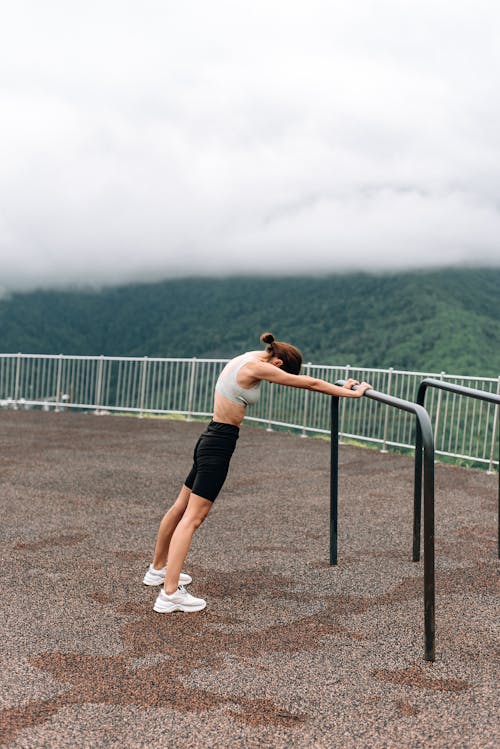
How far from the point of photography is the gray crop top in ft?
15.4

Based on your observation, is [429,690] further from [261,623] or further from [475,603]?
[475,603]

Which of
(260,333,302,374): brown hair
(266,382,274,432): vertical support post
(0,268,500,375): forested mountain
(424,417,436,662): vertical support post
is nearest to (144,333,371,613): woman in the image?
(260,333,302,374): brown hair

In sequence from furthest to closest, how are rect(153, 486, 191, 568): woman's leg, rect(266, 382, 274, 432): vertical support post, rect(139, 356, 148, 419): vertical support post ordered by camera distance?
rect(139, 356, 148, 419): vertical support post, rect(266, 382, 274, 432): vertical support post, rect(153, 486, 191, 568): woman's leg

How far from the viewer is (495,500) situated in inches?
356

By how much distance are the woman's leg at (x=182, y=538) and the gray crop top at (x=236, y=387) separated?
635 millimetres

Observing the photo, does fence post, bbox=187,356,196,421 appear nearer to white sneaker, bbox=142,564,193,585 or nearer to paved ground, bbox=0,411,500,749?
paved ground, bbox=0,411,500,749

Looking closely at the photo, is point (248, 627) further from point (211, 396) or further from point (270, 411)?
point (211, 396)

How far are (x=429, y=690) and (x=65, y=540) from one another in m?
3.65

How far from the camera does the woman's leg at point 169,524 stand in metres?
5.06

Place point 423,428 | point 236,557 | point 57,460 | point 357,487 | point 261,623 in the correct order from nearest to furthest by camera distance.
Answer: point 423,428 → point 261,623 → point 236,557 → point 357,487 → point 57,460

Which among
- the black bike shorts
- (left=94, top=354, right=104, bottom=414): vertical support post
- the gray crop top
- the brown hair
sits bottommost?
(left=94, top=354, right=104, bottom=414): vertical support post

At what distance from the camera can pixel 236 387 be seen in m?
4.71

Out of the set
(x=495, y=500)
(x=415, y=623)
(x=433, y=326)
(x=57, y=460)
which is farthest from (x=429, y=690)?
(x=433, y=326)

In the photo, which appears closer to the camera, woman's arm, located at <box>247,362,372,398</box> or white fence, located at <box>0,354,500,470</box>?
woman's arm, located at <box>247,362,372,398</box>
